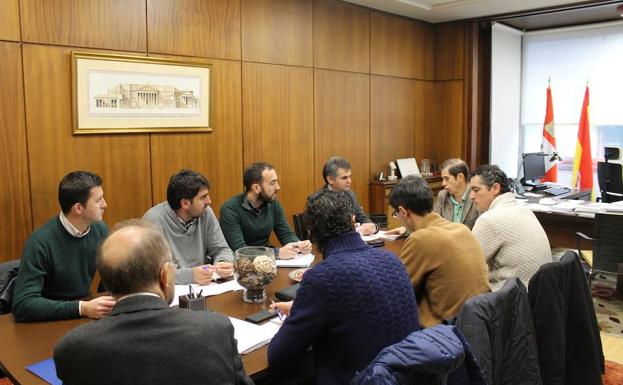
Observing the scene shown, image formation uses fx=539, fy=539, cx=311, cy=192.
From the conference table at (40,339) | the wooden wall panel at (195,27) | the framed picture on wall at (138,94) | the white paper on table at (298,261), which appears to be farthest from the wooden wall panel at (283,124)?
the conference table at (40,339)

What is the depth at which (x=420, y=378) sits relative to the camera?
143cm

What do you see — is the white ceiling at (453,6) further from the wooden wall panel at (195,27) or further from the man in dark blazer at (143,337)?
the man in dark blazer at (143,337)

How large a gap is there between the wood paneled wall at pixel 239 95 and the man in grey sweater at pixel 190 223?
110cm

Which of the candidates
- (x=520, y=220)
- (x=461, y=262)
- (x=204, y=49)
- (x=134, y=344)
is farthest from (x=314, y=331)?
(x=204, y=49)

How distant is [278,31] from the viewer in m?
4.93

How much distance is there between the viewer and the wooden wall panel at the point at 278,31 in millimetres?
4676

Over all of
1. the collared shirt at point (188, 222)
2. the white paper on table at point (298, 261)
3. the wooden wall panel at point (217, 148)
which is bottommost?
the white paper on table at point (298, 261)

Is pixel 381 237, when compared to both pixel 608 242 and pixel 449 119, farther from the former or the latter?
pixel 449 119

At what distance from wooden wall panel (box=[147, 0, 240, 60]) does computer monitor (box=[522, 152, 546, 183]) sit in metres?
3.98

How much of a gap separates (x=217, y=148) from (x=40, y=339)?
279cm

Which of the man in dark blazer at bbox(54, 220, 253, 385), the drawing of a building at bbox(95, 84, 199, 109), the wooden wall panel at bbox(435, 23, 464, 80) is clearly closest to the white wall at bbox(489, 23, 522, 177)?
the wooden wall panel at bbox(435, 23, 464, 80)

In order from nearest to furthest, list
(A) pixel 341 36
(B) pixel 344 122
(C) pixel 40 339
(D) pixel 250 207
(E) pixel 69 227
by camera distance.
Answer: (C) pixel 40 339 → (E) pixel 69 227 → (D) pixel 250 207 → (A) pixel 341 36 → (B) pixel 344 122

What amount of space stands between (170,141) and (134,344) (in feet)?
10.3

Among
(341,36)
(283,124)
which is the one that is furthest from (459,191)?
(341,36)
